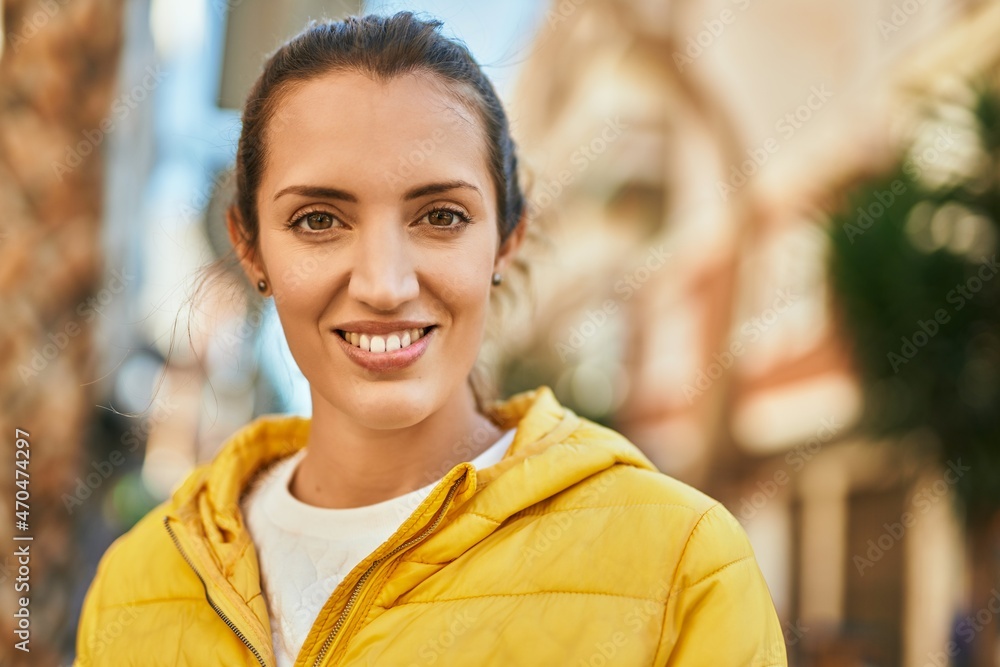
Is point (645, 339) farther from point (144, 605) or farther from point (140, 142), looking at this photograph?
point (144, 605)

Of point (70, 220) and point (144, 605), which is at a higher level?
point (70, 220)

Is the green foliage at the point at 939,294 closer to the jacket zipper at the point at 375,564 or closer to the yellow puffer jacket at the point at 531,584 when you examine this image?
the yellow puffer jacket at the point at 531,584

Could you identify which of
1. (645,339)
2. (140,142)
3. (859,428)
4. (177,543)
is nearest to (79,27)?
(177,543)

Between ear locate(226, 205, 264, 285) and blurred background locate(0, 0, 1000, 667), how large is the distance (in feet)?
0.50

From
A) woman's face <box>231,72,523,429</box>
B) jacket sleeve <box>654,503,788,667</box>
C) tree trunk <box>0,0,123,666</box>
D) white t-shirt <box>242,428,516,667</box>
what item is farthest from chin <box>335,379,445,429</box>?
tree trunk <box>0,0,123,666</box>

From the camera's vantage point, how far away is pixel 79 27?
273cm

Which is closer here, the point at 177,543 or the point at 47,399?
the point at 177,543

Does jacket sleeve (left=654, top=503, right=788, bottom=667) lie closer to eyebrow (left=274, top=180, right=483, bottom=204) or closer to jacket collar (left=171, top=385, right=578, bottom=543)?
jacket collar (left=171, top=385, right=578, bottom=543)

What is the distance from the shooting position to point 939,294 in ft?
14.3

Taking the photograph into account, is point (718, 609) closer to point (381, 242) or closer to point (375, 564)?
point (375, 564)

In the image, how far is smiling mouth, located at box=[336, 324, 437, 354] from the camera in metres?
1.63

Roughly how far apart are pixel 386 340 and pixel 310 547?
45 centimetres

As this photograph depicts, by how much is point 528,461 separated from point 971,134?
3504 millimetres

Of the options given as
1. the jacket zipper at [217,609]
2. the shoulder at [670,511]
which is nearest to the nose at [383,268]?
the shoulder at [670,511]
